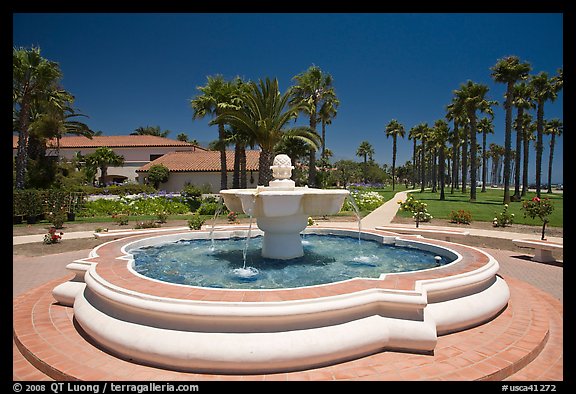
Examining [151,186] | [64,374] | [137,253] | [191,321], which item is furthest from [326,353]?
[151,186]

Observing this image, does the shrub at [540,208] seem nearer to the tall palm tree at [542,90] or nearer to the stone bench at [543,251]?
the stone bench at [543,251]

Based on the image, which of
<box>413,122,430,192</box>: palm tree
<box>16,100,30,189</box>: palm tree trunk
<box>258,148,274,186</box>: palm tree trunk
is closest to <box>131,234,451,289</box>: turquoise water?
<box>258,148,274,186</box>: palm tree trunk

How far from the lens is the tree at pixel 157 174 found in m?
43.5

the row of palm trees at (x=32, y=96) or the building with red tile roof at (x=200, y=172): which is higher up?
the row of palm trees at (x=32, y=96)

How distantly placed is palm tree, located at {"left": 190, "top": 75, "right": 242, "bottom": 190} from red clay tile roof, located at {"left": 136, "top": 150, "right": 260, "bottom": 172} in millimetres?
10884

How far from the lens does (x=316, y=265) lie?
8.12 m

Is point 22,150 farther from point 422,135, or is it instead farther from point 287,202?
point 422,135

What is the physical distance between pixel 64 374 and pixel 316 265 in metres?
5.34

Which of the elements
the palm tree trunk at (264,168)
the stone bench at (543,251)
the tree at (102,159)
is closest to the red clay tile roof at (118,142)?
the tree at (102,159)

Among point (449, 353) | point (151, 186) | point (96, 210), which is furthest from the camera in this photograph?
point (151, 186)

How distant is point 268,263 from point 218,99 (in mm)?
27705

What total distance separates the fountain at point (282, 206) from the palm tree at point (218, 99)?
81.1ft

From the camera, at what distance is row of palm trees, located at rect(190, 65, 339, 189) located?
22.6 metres

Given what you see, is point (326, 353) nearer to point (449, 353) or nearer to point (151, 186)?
point (449, 353)
